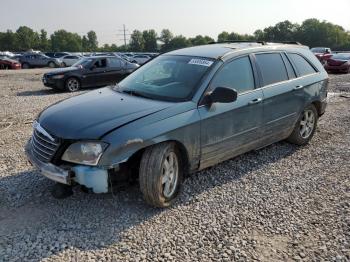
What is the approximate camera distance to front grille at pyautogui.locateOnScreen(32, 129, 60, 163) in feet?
12.7

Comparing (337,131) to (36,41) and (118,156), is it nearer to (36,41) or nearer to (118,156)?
(118,156)

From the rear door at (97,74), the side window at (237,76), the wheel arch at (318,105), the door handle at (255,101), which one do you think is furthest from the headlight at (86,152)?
the rear door at (97,74)

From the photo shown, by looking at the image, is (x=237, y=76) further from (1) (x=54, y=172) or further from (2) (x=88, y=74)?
(2) (x=88, y=74)

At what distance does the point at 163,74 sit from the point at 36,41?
126 meters

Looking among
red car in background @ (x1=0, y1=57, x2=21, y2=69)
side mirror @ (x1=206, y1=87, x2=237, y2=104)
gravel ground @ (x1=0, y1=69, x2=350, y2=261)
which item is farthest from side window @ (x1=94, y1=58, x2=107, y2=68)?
red car in background @ (x1=0, y1=57, x2=21, y2=69)

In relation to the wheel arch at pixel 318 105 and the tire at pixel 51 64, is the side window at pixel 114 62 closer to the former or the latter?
the wheel arch at pixel 318 105

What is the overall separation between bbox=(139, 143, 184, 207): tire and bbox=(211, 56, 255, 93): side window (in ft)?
3.42

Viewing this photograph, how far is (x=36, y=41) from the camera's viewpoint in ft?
394

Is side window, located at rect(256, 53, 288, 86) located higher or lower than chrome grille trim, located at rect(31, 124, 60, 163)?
higher

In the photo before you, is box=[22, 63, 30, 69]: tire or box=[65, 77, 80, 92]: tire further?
box=[22, 63, 30, 69]: tire

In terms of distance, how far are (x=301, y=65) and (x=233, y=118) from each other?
2238 millimetres

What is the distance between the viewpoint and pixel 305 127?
6523 mm

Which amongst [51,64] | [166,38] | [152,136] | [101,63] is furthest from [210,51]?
[166,38]

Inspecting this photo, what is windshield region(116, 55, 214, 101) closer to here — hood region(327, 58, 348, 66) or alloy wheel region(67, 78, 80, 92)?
alloy wheel region(67, 78, 80, 92)
